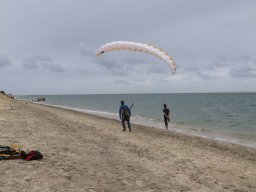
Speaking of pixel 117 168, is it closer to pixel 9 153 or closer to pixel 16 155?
pixel 16 155

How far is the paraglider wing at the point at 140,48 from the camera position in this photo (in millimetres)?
16875

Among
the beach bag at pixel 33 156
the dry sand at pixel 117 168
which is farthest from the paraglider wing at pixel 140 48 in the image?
the beach bag at pixel 33 156

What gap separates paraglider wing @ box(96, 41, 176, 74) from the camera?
16875 millimetres

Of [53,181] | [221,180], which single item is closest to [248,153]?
[221,180]

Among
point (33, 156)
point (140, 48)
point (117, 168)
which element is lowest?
point (117, 168)

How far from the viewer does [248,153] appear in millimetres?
16422

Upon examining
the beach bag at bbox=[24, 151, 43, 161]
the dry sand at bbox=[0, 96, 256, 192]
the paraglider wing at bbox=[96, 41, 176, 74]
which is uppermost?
the paraglider wing at bbox=[96, 41, 176, 74]

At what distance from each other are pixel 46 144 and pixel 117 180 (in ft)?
18.0

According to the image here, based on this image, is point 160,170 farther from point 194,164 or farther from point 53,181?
point 53,181

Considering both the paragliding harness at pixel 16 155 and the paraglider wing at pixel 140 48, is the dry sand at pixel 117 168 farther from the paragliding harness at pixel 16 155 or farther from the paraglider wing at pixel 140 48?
the paraglider wing at pixel 140 48

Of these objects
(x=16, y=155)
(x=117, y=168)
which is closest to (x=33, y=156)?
(x=16, y=155)

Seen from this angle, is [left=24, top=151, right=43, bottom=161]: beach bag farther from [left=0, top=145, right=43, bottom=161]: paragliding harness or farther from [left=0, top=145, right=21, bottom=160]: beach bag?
[left=0, top=145, right=21, bottom=160]: beach bag

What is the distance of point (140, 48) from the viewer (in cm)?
1753

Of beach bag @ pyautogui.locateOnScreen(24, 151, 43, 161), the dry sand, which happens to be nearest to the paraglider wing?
the dry sand
